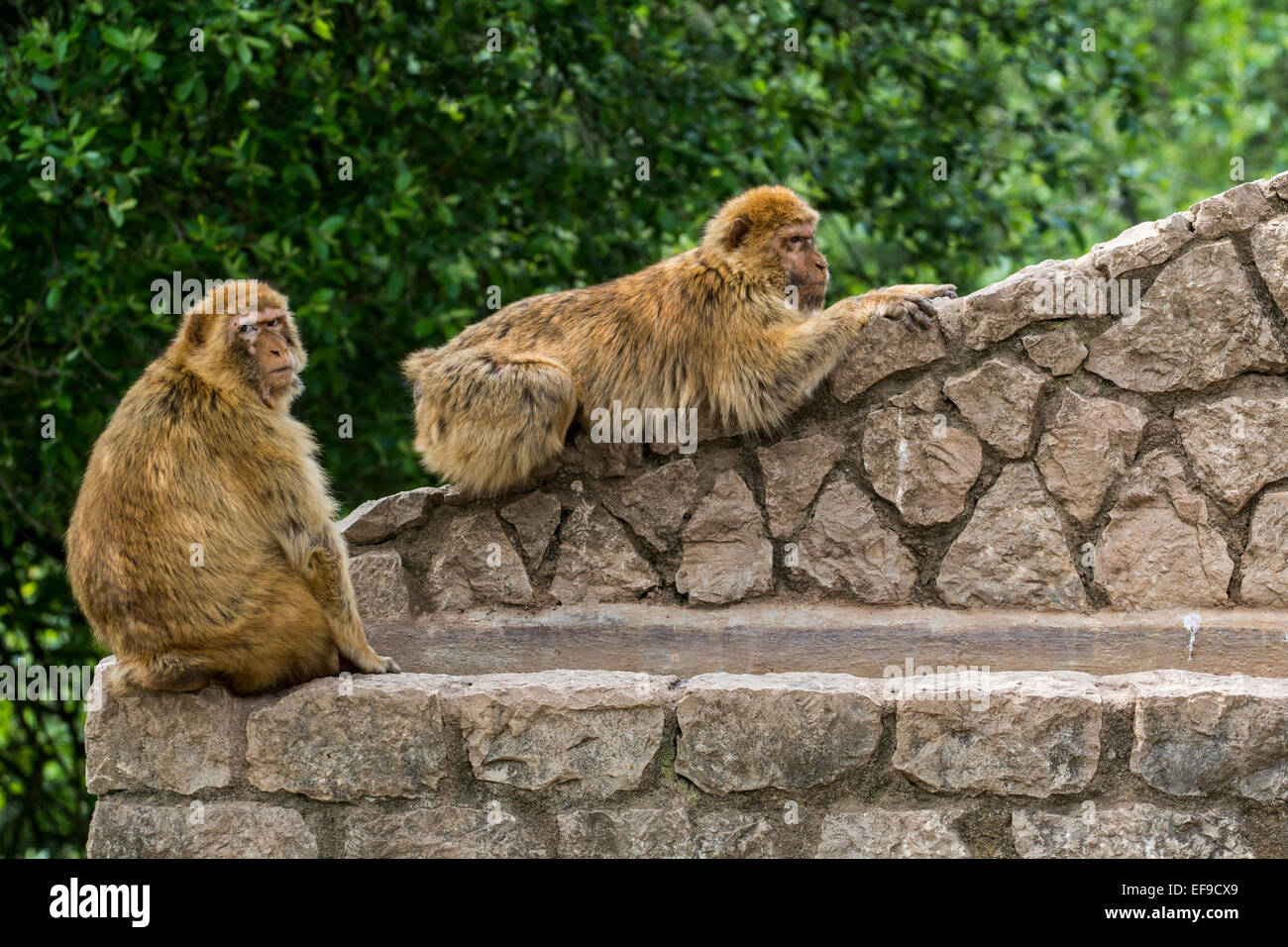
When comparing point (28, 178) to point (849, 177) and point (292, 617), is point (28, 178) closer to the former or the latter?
point (292, 617)

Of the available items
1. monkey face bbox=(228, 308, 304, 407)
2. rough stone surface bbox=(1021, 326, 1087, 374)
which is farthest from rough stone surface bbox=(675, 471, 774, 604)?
monkey face bbox=(228, 308, 304, 407)

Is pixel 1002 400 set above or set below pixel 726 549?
above

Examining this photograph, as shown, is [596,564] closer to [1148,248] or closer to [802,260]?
[802,260]

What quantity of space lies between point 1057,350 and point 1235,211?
738 millimetres

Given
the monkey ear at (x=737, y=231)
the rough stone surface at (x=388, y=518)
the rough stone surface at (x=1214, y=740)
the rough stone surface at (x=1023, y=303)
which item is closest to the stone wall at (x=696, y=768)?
the rough stone surface at (x=1214, y=740)

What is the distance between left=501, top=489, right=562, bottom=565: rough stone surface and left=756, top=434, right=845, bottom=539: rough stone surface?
798 mm

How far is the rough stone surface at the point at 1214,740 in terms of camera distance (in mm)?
4145

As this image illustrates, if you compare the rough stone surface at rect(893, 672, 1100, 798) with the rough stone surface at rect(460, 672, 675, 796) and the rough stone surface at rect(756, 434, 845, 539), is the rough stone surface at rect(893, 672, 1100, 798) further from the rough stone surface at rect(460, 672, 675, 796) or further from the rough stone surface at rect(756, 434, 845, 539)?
the rough stone surface at rect(756, 434, 845, 539)

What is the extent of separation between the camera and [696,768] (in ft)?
14.4

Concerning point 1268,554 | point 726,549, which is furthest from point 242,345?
point 1268,554

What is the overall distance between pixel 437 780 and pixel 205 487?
116 centimetres

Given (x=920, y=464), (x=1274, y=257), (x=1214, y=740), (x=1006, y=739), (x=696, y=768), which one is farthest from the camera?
(x=920, y=464)

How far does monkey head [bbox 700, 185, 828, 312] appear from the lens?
5.24 m

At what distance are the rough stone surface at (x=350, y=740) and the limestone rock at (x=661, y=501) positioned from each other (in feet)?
3.58
